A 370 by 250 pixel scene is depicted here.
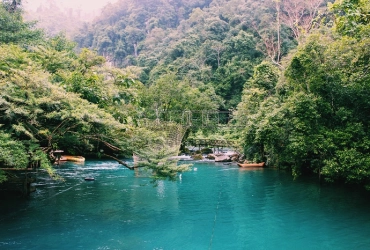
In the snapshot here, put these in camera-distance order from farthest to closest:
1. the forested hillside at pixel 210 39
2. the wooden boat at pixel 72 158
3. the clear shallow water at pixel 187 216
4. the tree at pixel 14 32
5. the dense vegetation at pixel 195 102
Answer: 1. the forested hillside at pixel 210 39
2. the wooden boat at pixel 72 158
3. the tree at pixel 14 32
4. the clear shallow water at pixel 187 216
5. the dense vegetation at pixel 195 102

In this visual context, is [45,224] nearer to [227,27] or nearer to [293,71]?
[293,71]

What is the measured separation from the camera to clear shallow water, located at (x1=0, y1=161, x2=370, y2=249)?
6.22m

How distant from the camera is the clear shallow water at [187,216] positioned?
20.4 ft

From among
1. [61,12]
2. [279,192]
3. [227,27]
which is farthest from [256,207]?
[61,12]

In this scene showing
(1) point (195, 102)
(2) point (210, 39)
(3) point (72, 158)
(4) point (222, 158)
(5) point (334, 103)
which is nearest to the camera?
(5) point (334, 103)

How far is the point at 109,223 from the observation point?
717cm

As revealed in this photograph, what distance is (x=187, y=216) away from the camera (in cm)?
791

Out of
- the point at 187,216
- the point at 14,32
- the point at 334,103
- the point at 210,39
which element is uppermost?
the point at 210,39

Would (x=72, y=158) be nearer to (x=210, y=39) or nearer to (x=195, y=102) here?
(x=195, y=102)

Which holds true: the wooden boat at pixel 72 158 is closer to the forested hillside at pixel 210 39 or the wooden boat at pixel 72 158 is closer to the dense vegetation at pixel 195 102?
the dense vegetation at pixel 195 102

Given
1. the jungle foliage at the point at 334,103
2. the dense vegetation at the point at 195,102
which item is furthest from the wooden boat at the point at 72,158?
the jungle foliage at the point at 334,103

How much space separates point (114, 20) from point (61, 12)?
2167cm

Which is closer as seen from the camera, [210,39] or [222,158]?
[222,158]

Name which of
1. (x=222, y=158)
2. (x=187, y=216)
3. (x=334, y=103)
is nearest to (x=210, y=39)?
(x=222, y=158)
